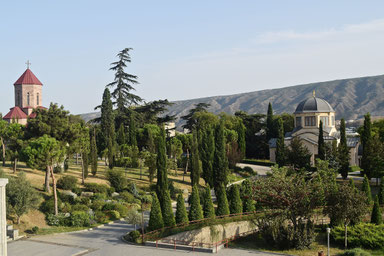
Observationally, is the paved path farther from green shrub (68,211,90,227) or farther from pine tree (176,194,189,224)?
pine tree (176,194,189,224)

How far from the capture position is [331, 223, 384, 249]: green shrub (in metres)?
24.5

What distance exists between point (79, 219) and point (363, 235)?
19162 millimetres

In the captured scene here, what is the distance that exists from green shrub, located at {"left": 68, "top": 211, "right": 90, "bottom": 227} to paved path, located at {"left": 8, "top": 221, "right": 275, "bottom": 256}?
153cm

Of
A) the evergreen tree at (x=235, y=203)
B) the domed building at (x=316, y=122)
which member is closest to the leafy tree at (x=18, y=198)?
the evergreen tree at (x=235, y=203)

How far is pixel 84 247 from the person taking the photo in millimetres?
24031

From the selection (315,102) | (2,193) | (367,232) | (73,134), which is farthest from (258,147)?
(2,193)

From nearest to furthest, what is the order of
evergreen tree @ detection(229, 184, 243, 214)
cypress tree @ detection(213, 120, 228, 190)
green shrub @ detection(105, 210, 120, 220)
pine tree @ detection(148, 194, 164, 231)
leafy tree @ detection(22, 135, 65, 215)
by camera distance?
pine tree @ detection(148, 194, 164, 231) < evergreen tree @ detection(229, 184, 243, 214) < leafy tree @ detection(22, 135, 65, 215) < green shrub @ detection(105, 210, 120, 220) < cypress tree @ detection(213, 120, 228, 190)

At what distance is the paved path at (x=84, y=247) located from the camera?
75.0ft

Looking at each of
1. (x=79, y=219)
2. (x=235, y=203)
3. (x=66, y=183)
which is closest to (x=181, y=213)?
(x=235, y=203)

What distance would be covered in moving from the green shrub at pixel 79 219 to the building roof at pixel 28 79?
50.2m

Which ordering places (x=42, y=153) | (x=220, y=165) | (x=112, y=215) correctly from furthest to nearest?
(x=220, y=165) → (x=112, y=215) → (x=42, y=153)

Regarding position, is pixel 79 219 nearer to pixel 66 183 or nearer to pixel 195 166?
pixel 66 183

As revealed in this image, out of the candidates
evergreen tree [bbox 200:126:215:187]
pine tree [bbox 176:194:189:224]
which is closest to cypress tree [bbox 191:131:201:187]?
evergreen tree [bbox 200:126:215:187]

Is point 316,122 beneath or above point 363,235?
above
